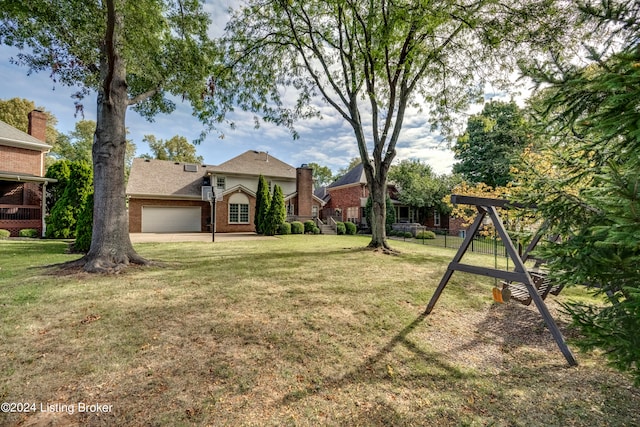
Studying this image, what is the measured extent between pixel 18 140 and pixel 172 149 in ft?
78.6

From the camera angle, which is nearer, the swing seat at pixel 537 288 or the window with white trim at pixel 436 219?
the swing seat at pixel 537 288

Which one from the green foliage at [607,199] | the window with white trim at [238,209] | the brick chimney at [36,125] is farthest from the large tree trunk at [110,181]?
the brick chimney at [36,125]

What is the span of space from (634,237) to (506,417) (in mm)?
1747

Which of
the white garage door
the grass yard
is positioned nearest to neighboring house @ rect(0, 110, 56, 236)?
the white garage door

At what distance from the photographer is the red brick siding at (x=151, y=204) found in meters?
21.2

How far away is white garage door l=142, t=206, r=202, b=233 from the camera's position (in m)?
21.7

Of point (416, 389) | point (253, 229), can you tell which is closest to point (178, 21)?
point (416, 389)

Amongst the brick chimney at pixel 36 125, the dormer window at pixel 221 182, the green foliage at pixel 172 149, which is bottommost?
the dormer window at pixel 221 182

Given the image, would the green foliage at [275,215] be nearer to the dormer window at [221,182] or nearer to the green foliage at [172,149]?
the dormer window at [221,182]

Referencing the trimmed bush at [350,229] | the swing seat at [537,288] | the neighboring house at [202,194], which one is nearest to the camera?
the swing seat at [537,288]

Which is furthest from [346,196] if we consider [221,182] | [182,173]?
[182,173]

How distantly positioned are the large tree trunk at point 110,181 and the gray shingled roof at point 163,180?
1623cm

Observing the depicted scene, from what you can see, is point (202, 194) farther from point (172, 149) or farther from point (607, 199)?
point (172, 149)

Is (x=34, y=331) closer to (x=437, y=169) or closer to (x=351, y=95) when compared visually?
(x=351, y=95)
